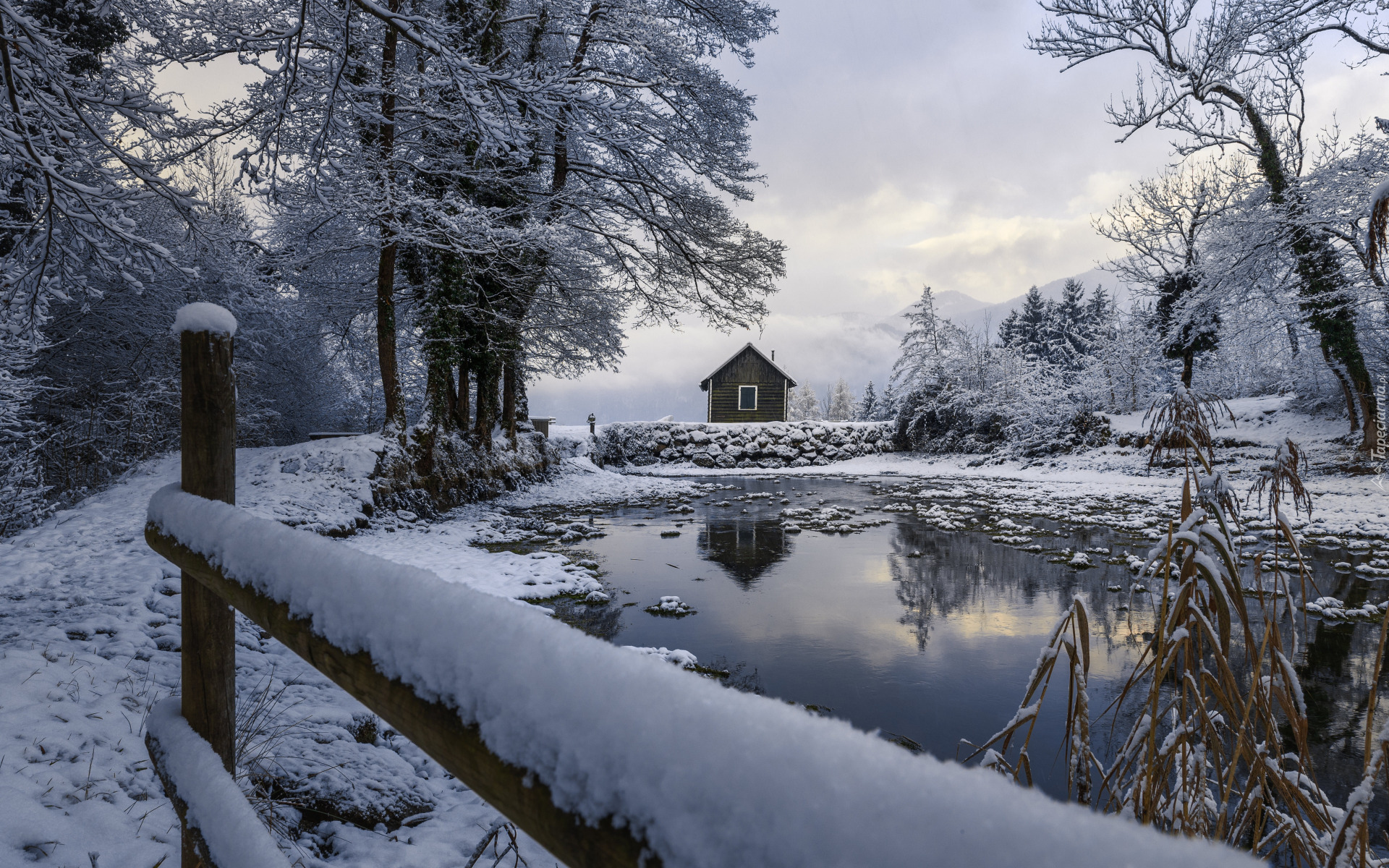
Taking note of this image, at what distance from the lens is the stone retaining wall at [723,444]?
2117 centimetres

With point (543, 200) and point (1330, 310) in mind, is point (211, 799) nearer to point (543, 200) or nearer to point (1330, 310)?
point (543, 200)

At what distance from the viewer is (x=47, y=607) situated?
3680 millimetres

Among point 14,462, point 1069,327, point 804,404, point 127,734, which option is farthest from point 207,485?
point 804,404

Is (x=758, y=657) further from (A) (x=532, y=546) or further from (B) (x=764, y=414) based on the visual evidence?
(B) (x=764, y=414)

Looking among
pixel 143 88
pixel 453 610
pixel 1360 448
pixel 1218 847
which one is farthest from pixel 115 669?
pixel 1360 448

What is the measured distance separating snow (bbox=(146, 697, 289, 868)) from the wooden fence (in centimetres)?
4

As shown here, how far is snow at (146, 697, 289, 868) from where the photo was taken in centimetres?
134

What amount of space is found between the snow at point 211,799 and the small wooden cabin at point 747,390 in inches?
1120

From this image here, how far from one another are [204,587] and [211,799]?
61 centimetres

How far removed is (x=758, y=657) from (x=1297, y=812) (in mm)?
3517

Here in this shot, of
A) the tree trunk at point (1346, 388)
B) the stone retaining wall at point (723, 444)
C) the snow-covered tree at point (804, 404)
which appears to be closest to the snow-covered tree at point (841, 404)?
the snow-covered tree at point (804, 404)

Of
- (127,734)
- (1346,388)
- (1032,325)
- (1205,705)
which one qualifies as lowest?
(127,734)

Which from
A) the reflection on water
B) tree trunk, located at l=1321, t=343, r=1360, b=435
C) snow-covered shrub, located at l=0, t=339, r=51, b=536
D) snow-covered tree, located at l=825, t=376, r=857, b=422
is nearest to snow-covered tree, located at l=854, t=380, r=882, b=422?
snow-covered tree, located at l=825, t=376, r=857, b=422

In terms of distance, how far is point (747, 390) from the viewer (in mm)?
30109
